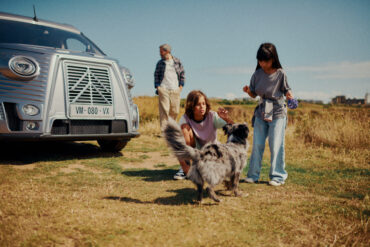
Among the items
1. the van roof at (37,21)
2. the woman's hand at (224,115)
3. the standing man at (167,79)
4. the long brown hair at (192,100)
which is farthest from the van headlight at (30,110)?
the standing man at (167,79)

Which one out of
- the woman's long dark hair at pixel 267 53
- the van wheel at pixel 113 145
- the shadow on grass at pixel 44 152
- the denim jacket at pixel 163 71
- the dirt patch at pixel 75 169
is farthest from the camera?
the denim jacket at pixel 163 71

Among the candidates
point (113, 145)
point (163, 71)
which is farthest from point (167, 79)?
point (113, 145)

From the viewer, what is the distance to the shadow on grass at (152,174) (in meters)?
4.39

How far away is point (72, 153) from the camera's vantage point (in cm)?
593

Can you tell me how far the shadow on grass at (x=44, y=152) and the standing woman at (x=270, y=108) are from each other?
3.33 metres

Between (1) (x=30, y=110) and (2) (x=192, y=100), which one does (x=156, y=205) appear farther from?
(1) (x=30, y=110)

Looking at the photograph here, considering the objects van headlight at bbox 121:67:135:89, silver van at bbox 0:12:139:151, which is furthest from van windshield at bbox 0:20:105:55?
van headlight at bbox 121:67:135:89

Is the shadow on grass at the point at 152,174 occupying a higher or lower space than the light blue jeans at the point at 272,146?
lower

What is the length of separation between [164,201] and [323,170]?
3.76 m

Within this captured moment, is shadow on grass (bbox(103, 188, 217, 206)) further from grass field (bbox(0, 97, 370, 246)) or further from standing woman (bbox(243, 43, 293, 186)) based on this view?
standing woman (bbox(243, 43, 293, 186))

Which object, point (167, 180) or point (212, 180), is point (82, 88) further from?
point (212, 180)

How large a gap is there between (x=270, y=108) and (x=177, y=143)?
1818mm

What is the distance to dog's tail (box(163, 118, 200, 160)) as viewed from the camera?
296 centimetres

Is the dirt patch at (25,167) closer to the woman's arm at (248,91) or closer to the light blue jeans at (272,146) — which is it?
the light blue jeans at (272,146)
